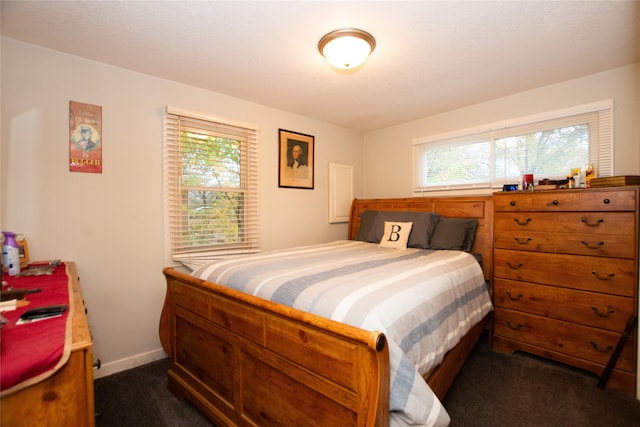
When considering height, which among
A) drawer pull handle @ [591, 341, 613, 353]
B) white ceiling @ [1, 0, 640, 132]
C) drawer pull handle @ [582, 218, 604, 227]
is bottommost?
drawer pull handle @ [591, 341, 613, 353]

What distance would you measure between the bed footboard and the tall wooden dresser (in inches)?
74.7

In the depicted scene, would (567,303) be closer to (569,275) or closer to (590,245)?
(569,275)

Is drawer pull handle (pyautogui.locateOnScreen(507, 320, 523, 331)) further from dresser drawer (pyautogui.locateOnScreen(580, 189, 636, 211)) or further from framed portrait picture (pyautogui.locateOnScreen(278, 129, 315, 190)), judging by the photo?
framed portrait picture (pyautogui.locateOnScreen(278, 129, 315, 190))

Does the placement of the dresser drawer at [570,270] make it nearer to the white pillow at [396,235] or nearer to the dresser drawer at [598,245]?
the dresser drawer at [598,245]

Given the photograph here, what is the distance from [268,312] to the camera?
1286 mm

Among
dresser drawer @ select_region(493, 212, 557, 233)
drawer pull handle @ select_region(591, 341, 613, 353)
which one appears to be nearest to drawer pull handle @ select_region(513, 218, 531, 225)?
dresser drawer @ select_region(493, 212, 557, 233)

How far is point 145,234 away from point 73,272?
0.67 metres

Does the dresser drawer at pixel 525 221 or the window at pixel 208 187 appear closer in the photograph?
the dresser drawer at pixel 525 221

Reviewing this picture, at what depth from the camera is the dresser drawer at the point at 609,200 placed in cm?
187

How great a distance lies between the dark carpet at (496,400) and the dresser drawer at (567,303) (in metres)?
0.40

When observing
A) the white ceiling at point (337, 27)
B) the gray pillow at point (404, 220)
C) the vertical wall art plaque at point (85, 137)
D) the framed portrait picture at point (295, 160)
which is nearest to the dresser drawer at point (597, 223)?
the gray pillow at point (404, 220)

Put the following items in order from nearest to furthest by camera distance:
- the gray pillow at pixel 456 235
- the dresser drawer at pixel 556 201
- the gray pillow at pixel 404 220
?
the dresser drawer at pixel 556 201
the gray pillow at pixel 456 235
the gray pillow at pixel 404 220

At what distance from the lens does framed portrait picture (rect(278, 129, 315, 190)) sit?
3182 mm

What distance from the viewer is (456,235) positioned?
2.71 meters
